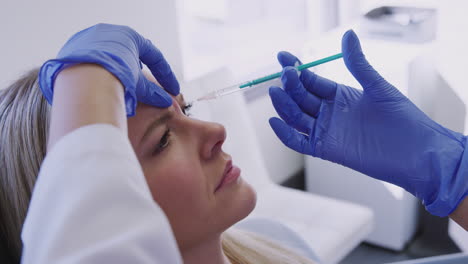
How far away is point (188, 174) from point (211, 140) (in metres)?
0.10

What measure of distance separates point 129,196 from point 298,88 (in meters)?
0.76

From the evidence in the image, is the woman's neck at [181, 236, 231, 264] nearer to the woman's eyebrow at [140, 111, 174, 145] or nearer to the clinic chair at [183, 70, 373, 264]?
the woman's eyebrow at [140, 111, 174, 145]

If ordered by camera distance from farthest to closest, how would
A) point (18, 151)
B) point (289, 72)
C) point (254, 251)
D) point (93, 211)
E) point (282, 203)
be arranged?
point (282, 203)
point (254, 251)
point (289, 72)
point (18, 151)
point (93, 211)

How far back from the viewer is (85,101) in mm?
640

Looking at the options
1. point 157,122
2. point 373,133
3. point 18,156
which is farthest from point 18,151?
point 373,133

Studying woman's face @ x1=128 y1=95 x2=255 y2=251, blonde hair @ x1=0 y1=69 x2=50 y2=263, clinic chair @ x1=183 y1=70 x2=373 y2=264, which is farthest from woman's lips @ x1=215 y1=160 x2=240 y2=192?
clinic chair @ x1=183 y1=70 x2=373 y2=264

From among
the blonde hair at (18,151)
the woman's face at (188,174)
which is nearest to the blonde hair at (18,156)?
the blonde hair at (18,151)

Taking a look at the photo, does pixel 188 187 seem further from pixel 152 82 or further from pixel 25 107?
pixel 25 107

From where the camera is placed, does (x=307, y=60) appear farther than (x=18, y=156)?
Yes

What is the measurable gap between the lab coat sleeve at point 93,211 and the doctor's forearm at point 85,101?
3 centimetres

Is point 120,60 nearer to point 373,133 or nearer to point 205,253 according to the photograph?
point 205,253

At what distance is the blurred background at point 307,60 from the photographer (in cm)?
214

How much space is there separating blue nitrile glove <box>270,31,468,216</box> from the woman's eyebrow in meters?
0.26

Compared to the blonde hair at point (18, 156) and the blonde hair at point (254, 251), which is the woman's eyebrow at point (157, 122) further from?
the blonde hair at point (254, 251)
